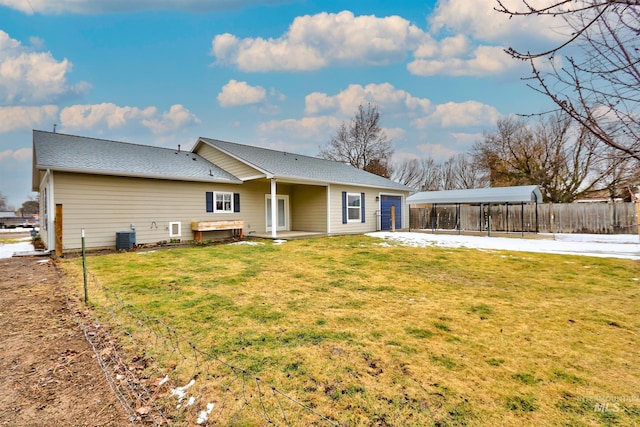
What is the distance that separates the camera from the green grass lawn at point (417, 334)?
216cm

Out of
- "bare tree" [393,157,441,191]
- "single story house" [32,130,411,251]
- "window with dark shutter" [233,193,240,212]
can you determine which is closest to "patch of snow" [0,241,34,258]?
"single story house" [32,130,411,251]

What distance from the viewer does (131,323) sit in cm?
369

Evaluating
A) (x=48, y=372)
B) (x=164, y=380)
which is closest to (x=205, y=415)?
(x=164, y=380)

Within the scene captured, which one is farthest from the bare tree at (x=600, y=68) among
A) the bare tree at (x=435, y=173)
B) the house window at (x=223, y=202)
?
the bare tree at (x=435, y=173)

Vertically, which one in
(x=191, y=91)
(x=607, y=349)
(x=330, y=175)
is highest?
(x=191, y=91)

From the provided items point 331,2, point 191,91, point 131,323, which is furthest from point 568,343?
point 191,91

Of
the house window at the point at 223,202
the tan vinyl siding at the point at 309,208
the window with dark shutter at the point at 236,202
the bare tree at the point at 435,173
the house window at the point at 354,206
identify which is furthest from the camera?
the bare tree at the point at 435,173

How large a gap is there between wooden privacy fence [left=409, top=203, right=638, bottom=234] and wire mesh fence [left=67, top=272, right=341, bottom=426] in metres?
15.0

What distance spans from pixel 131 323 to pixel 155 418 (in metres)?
2.04

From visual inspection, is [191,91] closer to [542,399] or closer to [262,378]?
[262,378]

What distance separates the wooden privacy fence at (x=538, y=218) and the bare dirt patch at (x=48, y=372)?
51.5 feet

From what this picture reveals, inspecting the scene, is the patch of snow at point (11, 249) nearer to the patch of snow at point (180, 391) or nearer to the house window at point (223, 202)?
the house window at point (223, 202)

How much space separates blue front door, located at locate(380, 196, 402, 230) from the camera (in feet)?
56.7

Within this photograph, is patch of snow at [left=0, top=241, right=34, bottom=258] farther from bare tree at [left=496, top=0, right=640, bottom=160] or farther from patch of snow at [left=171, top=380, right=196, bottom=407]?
bare tree at [left=496, top=0, right=640, bottom=160]
